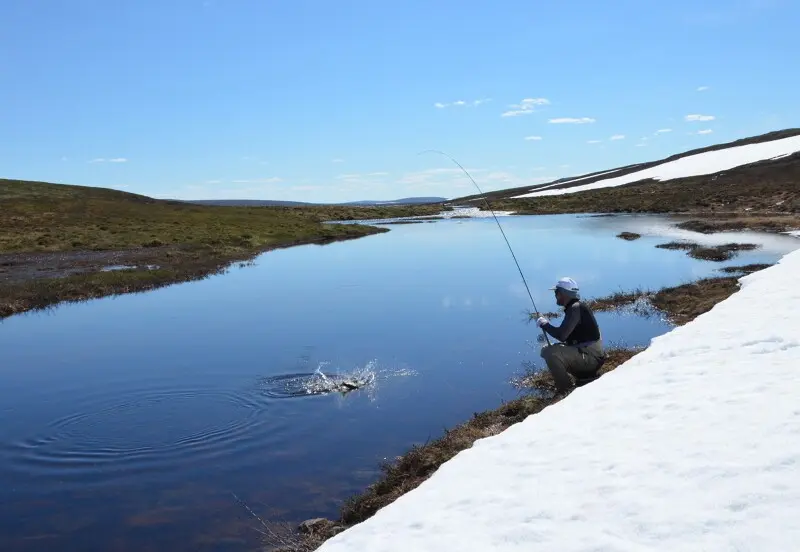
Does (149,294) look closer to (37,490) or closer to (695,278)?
(37,490)

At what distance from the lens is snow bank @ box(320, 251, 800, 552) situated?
17.1ft

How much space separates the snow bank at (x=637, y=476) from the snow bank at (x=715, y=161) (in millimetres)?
123362

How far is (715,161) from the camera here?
129750mm

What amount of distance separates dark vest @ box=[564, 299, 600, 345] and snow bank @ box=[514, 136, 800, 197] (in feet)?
395

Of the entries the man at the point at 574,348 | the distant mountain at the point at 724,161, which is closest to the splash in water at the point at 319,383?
the man at the point at 574,348

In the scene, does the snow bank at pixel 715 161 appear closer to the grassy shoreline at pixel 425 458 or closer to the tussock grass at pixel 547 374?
the tussock grass at pixel 547 374

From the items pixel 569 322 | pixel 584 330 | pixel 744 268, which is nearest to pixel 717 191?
pixel 744 268

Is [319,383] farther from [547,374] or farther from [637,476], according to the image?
Result: [637,476]

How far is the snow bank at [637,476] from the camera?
521cm

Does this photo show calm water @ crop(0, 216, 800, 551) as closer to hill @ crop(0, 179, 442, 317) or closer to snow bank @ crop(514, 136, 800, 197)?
hill @ crop(0, 179, 442, 317)

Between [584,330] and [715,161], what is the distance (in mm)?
136319

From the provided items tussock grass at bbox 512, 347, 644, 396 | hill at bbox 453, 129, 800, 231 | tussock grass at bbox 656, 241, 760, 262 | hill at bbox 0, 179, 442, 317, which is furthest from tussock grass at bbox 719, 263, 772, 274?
hill at bbox 0, 179, 442, 317

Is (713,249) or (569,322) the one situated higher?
(569,322)

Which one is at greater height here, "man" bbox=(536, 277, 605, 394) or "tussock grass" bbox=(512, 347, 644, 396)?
"man" bbox=(536, 277, 605, 394)
